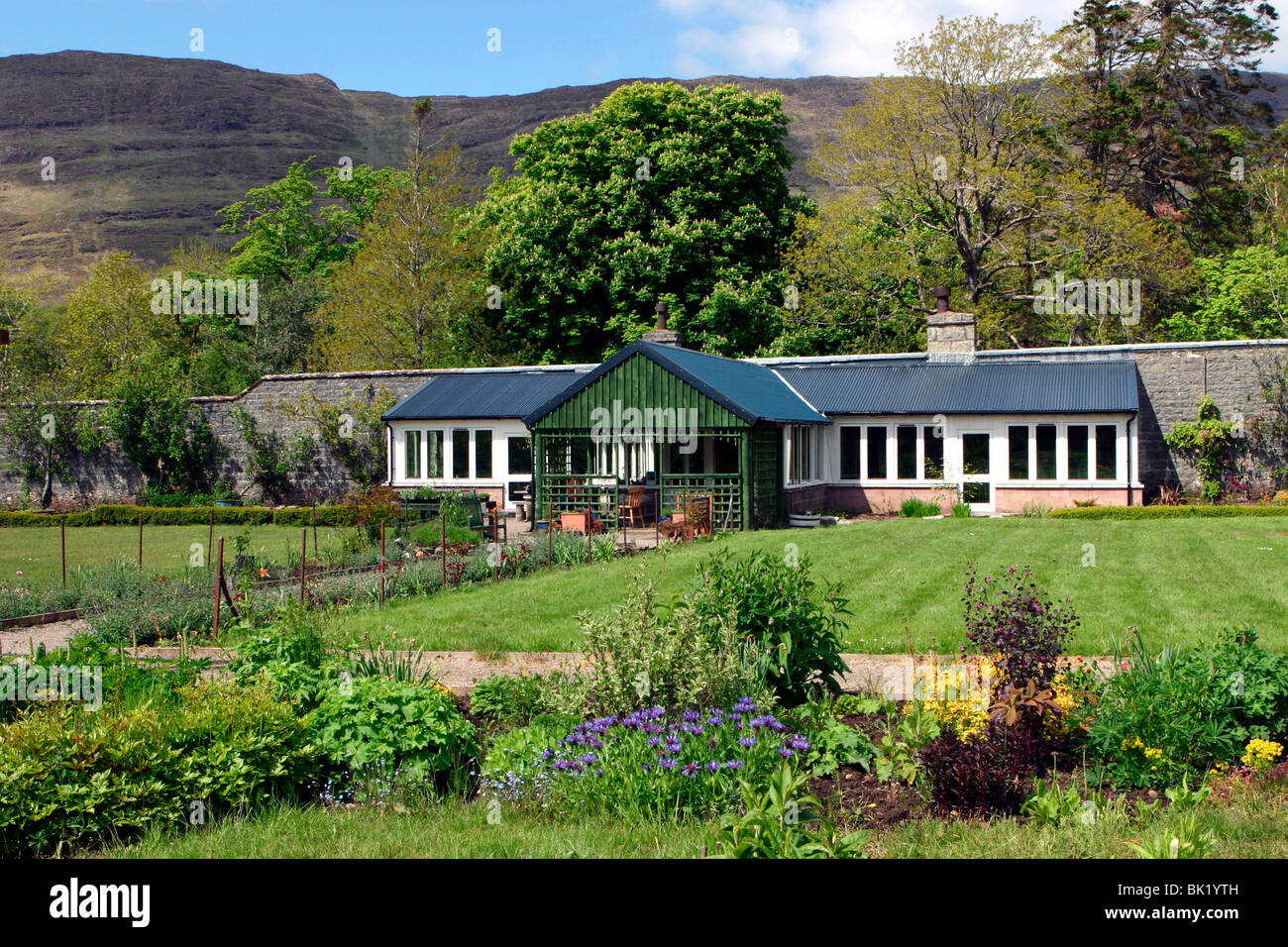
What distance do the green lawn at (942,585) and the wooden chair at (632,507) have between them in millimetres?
3403

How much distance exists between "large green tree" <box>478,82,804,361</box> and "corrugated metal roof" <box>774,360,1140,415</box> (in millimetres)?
7591

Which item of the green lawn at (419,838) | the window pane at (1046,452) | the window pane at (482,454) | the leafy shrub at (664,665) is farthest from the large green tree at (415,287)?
the green lawn at (419,838)

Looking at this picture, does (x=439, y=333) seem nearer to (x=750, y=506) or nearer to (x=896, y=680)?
(x=750, y=506)

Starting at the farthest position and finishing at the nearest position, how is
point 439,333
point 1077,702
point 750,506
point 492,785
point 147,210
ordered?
point 147,210, point 439,333, point 750,506, point 1077,702, point 492,785

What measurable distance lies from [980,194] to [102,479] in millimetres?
31006

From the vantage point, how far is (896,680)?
8750mm

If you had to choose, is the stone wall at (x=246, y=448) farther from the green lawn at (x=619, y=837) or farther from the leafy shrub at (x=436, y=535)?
the green lawn at (x=619, y=837)

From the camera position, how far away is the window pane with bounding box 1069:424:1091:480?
26.4 metres

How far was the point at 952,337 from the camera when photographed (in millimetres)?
30281

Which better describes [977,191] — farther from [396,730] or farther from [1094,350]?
[396,730]

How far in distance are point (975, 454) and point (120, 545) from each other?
20599 millimetres

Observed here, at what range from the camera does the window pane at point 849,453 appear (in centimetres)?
2850
